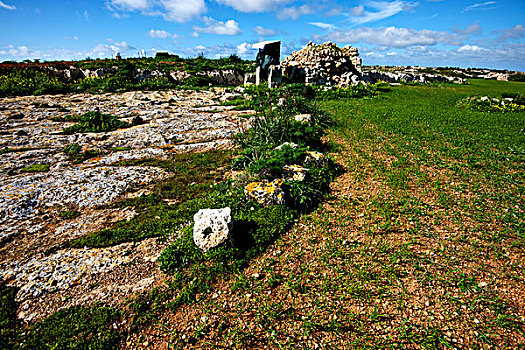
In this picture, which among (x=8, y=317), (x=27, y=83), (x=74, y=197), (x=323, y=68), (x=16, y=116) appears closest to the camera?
(x=8, y=317)

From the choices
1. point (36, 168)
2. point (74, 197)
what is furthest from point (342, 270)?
point (36, 168)

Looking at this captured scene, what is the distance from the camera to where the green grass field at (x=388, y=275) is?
352 centimetres

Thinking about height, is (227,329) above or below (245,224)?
below

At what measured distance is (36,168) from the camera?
330 inches

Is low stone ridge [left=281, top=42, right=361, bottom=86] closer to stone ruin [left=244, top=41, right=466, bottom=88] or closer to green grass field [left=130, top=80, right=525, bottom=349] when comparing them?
stone ruin [left=244, top=41, right=466, bottom=88]

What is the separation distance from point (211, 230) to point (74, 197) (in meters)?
4.47

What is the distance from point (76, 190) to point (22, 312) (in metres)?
3.88

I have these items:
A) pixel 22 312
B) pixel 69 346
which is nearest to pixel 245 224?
pixel 69 346

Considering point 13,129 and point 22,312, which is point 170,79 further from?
point 22,312

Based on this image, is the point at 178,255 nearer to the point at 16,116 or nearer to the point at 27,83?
the point at 16,116

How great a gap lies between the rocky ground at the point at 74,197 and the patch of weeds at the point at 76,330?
0.20 m

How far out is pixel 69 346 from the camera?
133 inches

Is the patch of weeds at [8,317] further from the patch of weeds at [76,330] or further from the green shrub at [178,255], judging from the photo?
the green shrub at [178,255]

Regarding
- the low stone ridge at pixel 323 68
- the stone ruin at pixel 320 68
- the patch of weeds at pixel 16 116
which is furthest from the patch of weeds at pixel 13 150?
the low stone ridge at pixel 323 68
